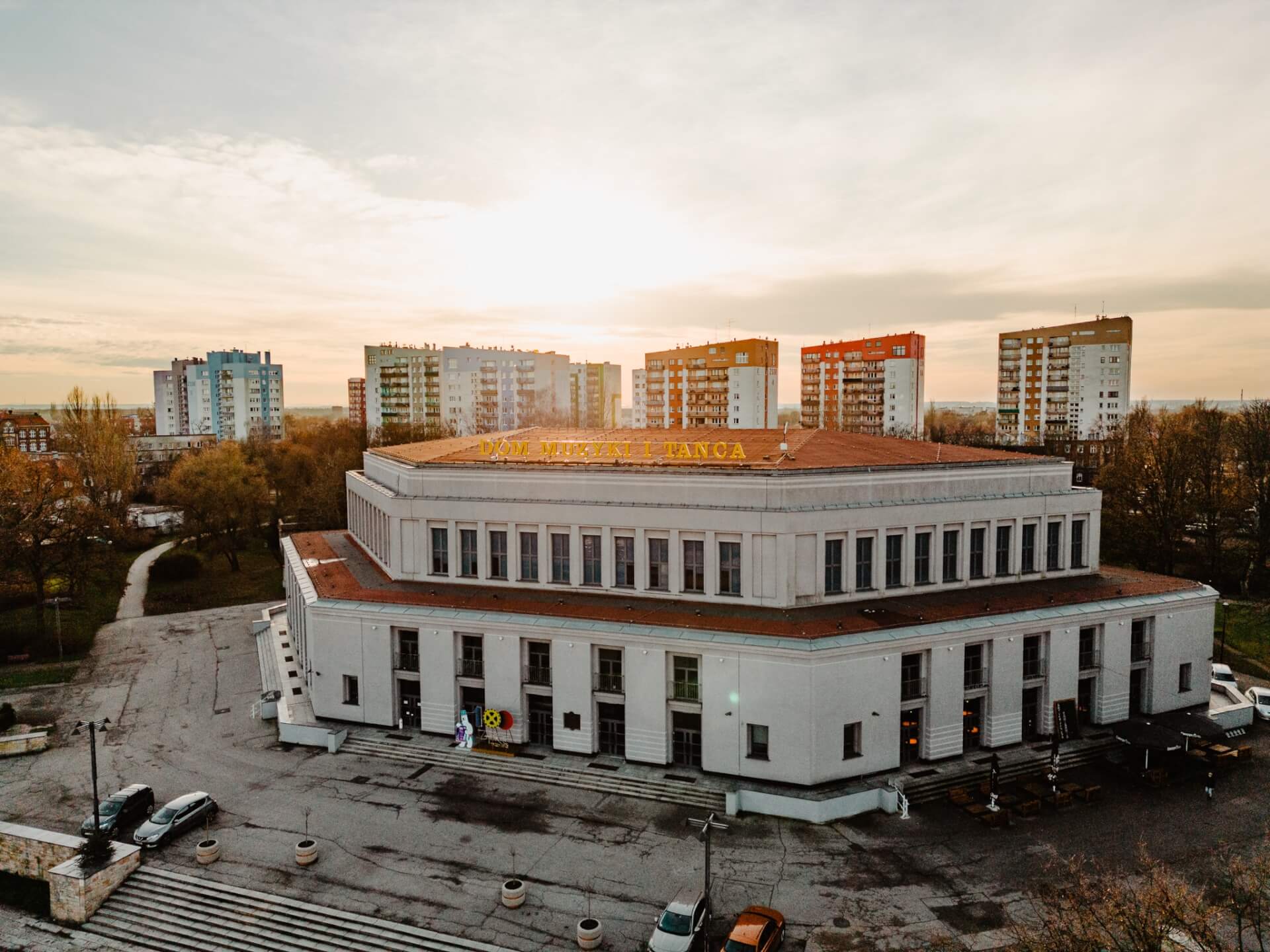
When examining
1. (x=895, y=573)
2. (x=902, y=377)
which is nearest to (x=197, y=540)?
(x=895, y=573)

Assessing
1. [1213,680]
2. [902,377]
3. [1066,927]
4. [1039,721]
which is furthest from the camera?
[902,377]

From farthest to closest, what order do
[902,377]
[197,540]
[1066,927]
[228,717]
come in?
[902,377] < [197,540] < [228,717] < [1066,927]

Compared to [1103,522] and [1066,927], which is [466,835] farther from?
[1103,522]

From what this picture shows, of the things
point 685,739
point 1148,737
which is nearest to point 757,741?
point 685,739

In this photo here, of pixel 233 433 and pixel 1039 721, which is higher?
pixel 233 433

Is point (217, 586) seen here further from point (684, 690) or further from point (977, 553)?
point (977, 553)

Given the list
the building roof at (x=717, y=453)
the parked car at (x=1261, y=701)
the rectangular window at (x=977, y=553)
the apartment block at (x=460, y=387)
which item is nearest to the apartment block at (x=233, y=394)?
the apartment block at (x=460, y=387)

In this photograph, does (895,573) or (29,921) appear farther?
(895,573)

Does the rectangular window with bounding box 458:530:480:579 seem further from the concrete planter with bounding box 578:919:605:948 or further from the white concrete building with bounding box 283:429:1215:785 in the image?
the concrete planter with bounding box 578:919:605:948
